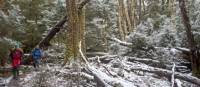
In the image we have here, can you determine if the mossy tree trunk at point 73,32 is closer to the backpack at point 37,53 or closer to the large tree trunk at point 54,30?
Answer: the backpack at point 37,53

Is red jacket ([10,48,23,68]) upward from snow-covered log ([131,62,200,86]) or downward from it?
upward

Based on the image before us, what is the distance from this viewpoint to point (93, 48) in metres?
21.6

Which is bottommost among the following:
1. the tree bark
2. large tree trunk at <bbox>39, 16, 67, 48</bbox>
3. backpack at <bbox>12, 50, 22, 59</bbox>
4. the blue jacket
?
the tree bark

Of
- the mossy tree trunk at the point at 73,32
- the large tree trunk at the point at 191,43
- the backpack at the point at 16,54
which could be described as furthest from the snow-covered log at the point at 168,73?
the backpack at the point at 16,54

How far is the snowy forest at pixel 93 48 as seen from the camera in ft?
37.8

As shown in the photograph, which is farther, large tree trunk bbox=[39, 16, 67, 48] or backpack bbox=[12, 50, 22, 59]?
large tree trunk bbox=[39, 16, 67, 48]

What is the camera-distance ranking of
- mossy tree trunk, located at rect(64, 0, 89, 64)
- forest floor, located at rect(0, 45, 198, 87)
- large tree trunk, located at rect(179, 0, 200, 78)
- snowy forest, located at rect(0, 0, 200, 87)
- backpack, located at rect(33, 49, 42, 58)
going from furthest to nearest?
1. backpack, located at rect(33, 49, 42, 58)
2. mossy tree trunk, located at rect(64, 0, 89, 64)
3. large tree trunk, located at rect(179, 0, 200, 78)
4. snowy forest, located at rect(0, 0, 200, 87)
5. forest floor, located at rect(0, 45, 198, 87)

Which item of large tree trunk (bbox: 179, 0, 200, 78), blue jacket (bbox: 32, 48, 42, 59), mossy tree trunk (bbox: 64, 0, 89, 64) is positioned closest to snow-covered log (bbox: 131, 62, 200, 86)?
large tree trunk (bbox: 179, 0, 200, 78)

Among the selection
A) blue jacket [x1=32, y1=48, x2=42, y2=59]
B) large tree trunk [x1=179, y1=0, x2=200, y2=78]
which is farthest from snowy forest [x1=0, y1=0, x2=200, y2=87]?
blue jacket [x1=32, y1=48, x2=42, y2=59]

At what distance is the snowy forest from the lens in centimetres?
1152

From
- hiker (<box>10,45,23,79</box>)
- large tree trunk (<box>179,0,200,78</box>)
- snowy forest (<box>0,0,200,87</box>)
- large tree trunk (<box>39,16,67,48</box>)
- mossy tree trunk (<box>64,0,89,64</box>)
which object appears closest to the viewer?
snowy forest (<box>0,0,200,87</box>)

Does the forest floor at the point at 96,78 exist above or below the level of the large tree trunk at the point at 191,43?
below

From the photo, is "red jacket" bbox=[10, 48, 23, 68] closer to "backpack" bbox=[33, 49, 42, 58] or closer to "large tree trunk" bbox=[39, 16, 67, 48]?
"backpack" bbox=[33, 49, 42, 58]

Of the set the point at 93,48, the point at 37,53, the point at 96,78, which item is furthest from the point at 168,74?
the point at 93,48
